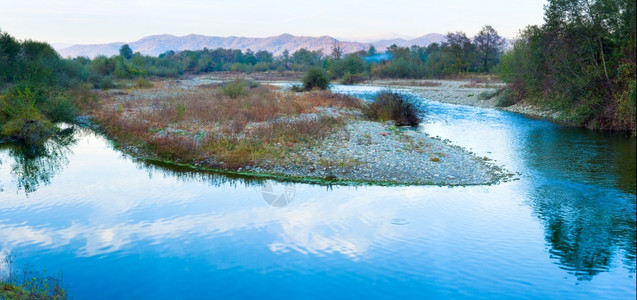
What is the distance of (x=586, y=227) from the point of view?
954 centimetres

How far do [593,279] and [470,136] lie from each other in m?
14.0

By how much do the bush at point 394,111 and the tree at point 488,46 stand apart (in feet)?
166

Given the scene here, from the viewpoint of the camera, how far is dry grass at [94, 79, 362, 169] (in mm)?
16281

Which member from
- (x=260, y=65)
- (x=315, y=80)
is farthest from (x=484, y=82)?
(x=260, y=65)

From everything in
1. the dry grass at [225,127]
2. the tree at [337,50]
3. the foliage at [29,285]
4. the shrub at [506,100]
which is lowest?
the foliage at [29,285]

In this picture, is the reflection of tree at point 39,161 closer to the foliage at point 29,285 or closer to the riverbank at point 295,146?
the riverbank at point 295,146

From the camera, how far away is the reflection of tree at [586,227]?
27.0ft

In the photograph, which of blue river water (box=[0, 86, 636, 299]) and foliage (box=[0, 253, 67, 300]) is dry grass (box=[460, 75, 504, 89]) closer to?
blue river water (box=[0, 86, 636, 299])

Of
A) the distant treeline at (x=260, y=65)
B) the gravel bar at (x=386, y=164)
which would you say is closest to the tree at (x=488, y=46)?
the distant treeline at (x=260, y=65)

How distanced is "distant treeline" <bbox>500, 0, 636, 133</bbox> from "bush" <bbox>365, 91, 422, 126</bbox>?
23.7ft

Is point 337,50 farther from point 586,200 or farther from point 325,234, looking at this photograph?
point 325,234

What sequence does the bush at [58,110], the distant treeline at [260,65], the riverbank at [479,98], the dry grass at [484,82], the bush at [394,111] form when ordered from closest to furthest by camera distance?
the bush at [58,110], the bush at [394,111], the riverbank at [479,98], the distant treeline at [260,65], the dry grass at [484,82]

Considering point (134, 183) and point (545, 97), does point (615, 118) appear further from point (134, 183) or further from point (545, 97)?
point (134, 183)

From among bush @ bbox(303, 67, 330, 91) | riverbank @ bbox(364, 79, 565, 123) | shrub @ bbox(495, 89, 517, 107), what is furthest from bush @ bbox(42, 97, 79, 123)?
shrub @ bbox(495, 89, 517, 107)
